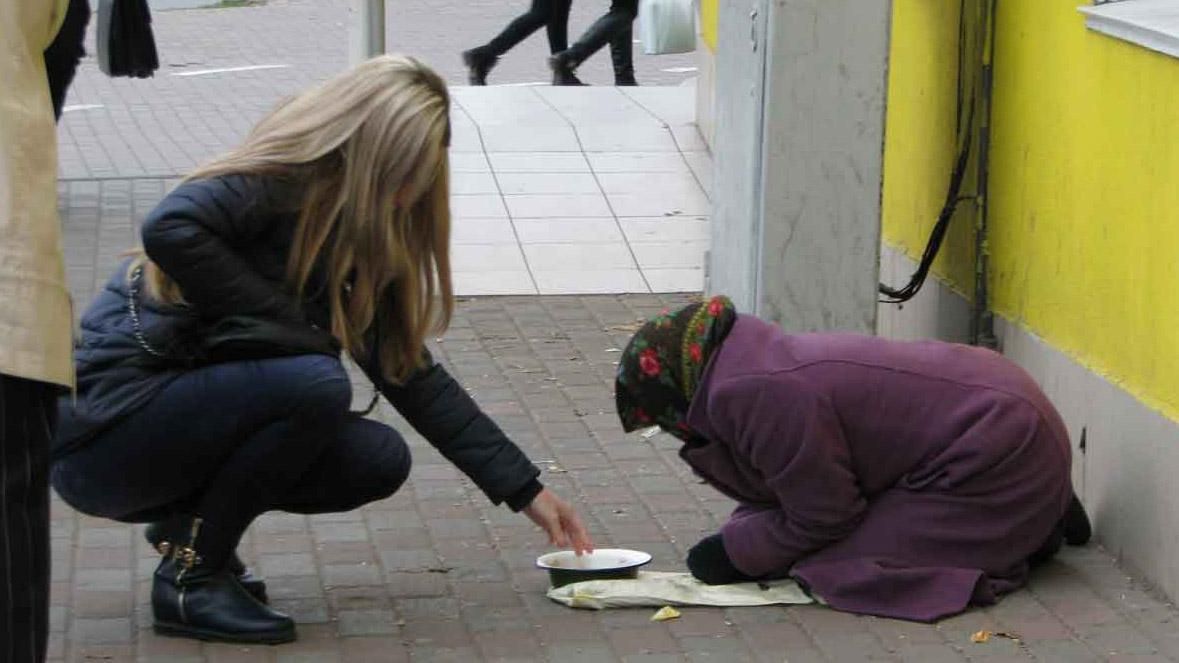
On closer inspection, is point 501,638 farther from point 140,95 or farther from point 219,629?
point 140,95

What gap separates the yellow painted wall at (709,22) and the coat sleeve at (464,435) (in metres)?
6.16

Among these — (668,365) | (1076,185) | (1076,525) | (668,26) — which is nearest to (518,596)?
(668,365)

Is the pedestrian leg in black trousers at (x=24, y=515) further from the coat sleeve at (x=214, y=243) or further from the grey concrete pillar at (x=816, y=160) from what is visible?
the grey concrete pillar at (x=816, y=160)

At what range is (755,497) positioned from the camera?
455 cm

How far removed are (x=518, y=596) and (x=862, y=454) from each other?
0.82 m

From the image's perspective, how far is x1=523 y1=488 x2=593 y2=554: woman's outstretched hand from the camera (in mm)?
4277

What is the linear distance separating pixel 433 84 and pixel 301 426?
724 millimetres

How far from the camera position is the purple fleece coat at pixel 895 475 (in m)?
4.38

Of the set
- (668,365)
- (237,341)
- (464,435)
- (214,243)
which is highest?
(214,243)

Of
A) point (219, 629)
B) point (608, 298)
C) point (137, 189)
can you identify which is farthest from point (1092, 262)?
point (137, 189)

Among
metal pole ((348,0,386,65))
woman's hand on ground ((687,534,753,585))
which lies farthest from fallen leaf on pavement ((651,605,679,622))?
metal pole ((348,0,386,65))

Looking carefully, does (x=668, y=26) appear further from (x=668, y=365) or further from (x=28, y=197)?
(x=28, y=197)

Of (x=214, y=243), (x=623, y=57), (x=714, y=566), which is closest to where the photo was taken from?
(x=214, y=243)

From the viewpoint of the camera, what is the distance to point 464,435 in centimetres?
430
